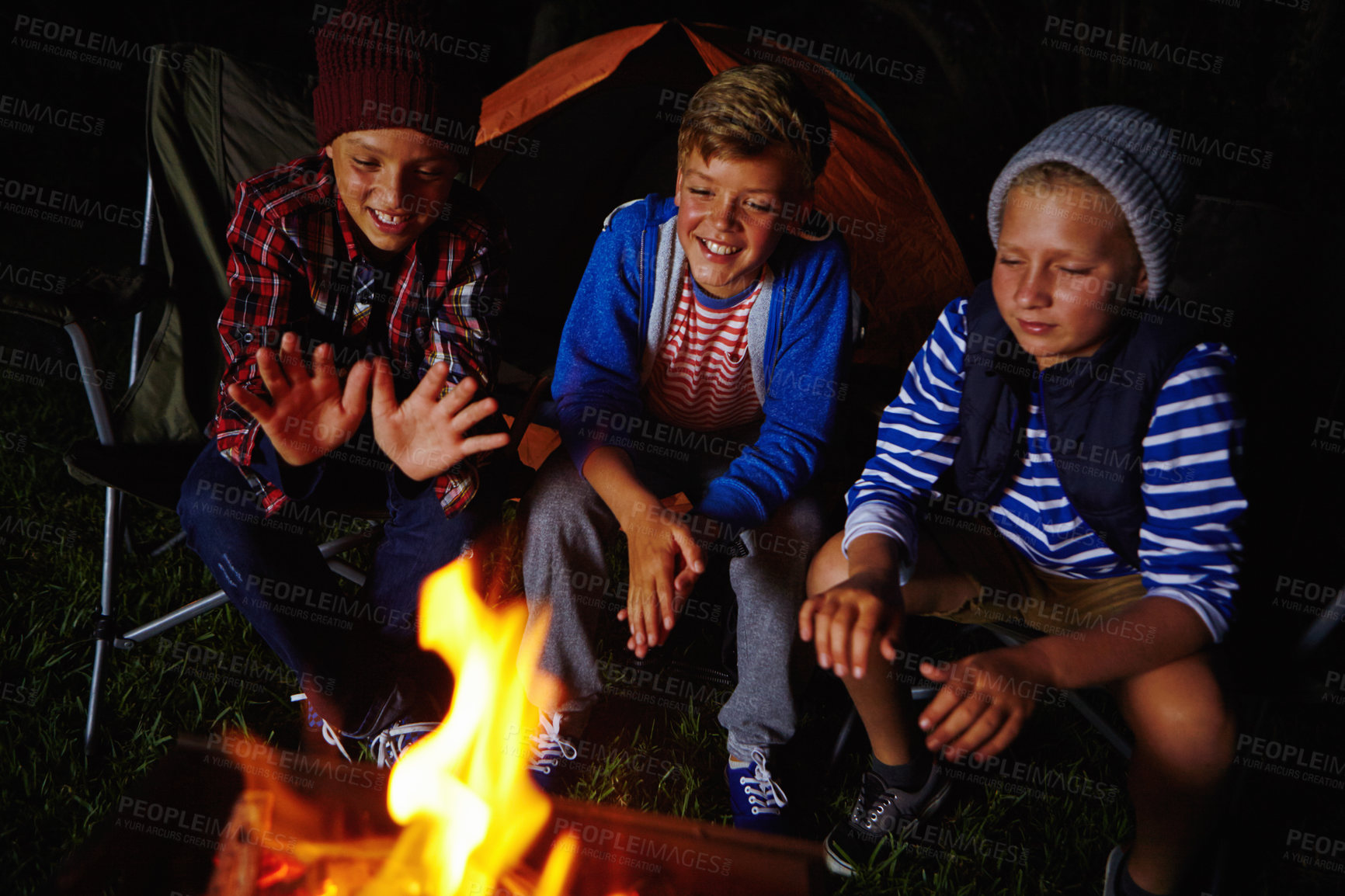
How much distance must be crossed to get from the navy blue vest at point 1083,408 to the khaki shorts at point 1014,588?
4.6 inches

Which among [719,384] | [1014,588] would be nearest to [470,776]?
[719,384]

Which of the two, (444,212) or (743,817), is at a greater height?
(444,212)

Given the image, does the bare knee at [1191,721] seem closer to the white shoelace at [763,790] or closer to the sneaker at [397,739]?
the white shoelace at [763,790]

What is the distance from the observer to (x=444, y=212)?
201 centimetres

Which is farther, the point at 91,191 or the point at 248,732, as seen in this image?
the point at 91,191

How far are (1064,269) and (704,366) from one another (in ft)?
2.82

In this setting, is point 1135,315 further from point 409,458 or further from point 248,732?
point 248,732

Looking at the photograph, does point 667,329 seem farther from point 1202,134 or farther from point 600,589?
point 1202,134

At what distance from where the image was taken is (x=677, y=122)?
11.3ft

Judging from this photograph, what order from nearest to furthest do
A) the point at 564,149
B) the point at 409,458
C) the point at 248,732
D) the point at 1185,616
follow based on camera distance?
the point at 1185,616, the point at 409,458, the point at 248,732, the point at 564,149

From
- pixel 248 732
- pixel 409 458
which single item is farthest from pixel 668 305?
pixel 248 732

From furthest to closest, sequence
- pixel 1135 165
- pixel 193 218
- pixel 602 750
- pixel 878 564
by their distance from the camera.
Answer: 1. pixel 193 218
2. pixel 602 750
3. pixel 878 564
4. pixel 1135 165

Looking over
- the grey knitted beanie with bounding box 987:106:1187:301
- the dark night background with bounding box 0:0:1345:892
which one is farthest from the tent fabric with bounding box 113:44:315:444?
the grey knitted beanie with bounding box 987:106:1187:301

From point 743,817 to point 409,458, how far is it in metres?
1.13
